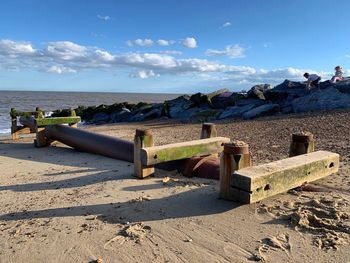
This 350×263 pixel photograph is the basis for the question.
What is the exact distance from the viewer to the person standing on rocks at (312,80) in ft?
60.6

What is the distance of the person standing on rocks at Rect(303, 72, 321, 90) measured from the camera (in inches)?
728

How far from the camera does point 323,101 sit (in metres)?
15.7

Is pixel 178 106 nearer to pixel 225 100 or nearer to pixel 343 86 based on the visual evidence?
pixel 225 100

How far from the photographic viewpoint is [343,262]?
10.4 feet

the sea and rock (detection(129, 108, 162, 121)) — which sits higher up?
rock (detection(129, 108, 162, 121))

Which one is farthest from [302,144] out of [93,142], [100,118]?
[100,118]

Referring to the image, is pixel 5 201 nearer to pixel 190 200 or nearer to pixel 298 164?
pixel 190 200

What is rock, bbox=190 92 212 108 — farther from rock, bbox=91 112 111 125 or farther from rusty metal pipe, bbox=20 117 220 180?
rusty metal pipe, bbox=20 117 220 180

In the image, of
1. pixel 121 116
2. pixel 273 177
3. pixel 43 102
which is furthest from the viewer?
pixel 43 102

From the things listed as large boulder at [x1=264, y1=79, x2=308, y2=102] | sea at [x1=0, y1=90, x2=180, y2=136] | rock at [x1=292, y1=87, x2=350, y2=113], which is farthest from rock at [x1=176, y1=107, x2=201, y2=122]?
sea at [x1=0, y1=90, x2=180, y2=136]

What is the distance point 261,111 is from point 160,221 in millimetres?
12611

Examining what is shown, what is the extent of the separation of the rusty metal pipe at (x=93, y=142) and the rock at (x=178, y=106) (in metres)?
11.0

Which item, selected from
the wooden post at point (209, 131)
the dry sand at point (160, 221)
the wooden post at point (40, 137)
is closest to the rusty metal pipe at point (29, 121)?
the wooden post at point (40, 137)

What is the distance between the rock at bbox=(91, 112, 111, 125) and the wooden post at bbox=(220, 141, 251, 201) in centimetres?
2184
